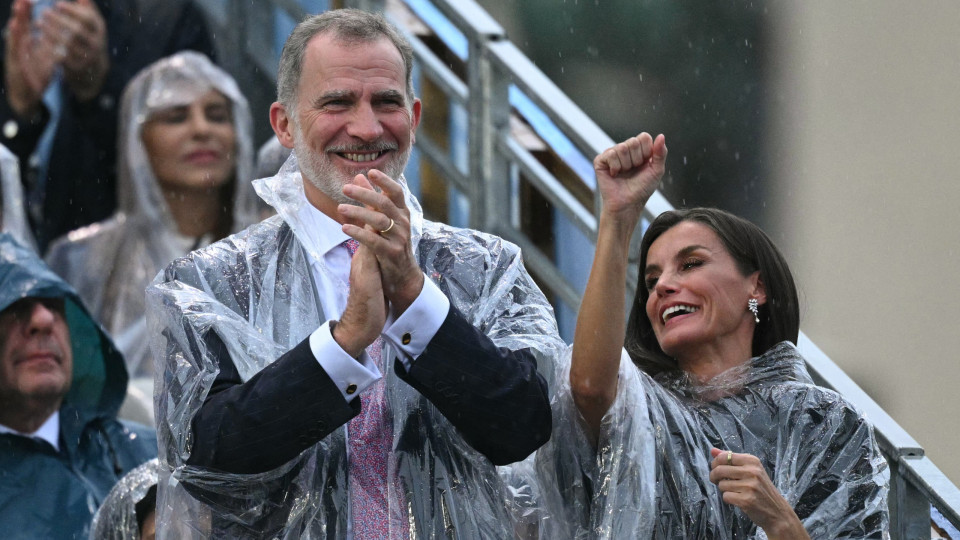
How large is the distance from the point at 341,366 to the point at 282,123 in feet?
2.03

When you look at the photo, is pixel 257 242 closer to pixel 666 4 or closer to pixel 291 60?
pixel 291 60

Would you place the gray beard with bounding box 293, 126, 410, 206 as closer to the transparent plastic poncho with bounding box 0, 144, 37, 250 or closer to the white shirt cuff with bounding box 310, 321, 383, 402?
the white shirt cuff with bounding box 310, 321, 383, 402

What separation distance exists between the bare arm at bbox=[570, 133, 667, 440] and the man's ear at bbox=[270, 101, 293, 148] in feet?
1.84

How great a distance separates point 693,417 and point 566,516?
315 mm

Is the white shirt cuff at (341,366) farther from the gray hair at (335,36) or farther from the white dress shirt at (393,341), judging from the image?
the gray hair at (335,36)

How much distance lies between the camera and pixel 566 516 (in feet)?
9.34

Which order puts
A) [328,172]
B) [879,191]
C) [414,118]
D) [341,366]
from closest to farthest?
1. [341,366]
2. [328,172]
3. [414,118]
4. [879,191]

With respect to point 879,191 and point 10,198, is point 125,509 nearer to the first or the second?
point 10,198

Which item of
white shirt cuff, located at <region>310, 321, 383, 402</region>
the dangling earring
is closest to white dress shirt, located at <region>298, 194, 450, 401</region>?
white shirt cuff, located at <region>310, 321, 383, 402</region>

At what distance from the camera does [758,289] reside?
3.17 m

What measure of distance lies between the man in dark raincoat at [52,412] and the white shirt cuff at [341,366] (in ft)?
5.87

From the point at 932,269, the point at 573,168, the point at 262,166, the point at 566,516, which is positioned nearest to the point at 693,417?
the point at 566,516

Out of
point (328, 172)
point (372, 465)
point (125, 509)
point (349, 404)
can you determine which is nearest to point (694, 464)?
point (372, 465)

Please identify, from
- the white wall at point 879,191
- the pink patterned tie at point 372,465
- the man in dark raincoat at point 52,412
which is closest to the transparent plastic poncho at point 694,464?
the pink patterned tie at point 372,465
